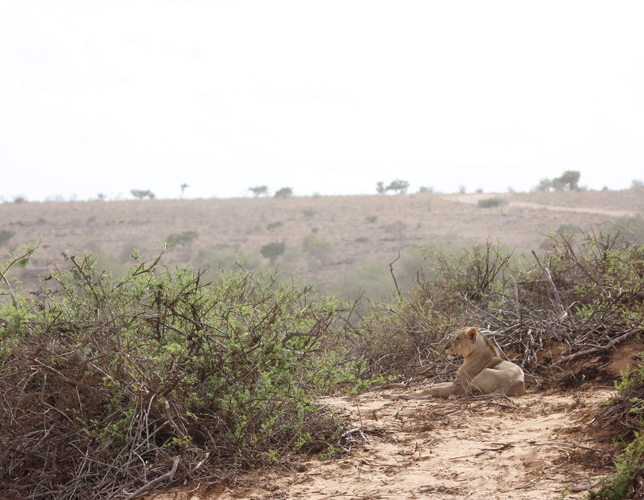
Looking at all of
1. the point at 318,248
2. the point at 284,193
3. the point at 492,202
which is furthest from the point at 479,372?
the point at 284,193

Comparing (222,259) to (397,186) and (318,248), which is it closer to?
(318,248)

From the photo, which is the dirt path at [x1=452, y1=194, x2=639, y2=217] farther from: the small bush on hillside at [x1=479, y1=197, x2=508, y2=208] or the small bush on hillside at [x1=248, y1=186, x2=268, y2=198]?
the small bush on hillside at [x1=248, y1=186, x2=268, y2=198]

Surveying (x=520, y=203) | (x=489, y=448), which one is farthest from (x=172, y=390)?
(x=520, y=203)

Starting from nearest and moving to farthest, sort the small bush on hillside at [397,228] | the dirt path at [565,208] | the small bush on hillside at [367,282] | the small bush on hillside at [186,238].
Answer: the small bush on hillside at [367,282] < the small bush on hillside at [186,238] < the dirt path at [565,208] < the small bush on hillside at [397,228]

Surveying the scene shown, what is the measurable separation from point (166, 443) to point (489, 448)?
7.54ft

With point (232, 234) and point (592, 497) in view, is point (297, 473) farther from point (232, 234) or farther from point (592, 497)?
point (232, 234)

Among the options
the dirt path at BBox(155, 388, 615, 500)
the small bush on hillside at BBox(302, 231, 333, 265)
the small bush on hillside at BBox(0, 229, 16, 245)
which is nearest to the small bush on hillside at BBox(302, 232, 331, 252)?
the small bush on hillside at BBox(302, 231, 333, 265)

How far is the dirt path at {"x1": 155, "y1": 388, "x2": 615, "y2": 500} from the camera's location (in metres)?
3.09

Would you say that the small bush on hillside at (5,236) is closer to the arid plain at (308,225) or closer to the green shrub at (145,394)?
the arid plain at (308,225)

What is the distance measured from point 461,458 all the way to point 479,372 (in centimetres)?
201

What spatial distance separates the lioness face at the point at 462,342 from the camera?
5.45 metres

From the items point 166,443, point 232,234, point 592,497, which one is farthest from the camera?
point 232,234

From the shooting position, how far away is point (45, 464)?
11.4ft

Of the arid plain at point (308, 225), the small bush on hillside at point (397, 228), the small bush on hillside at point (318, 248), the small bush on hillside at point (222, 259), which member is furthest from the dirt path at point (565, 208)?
the small bush on hillside at point (222, 259)
